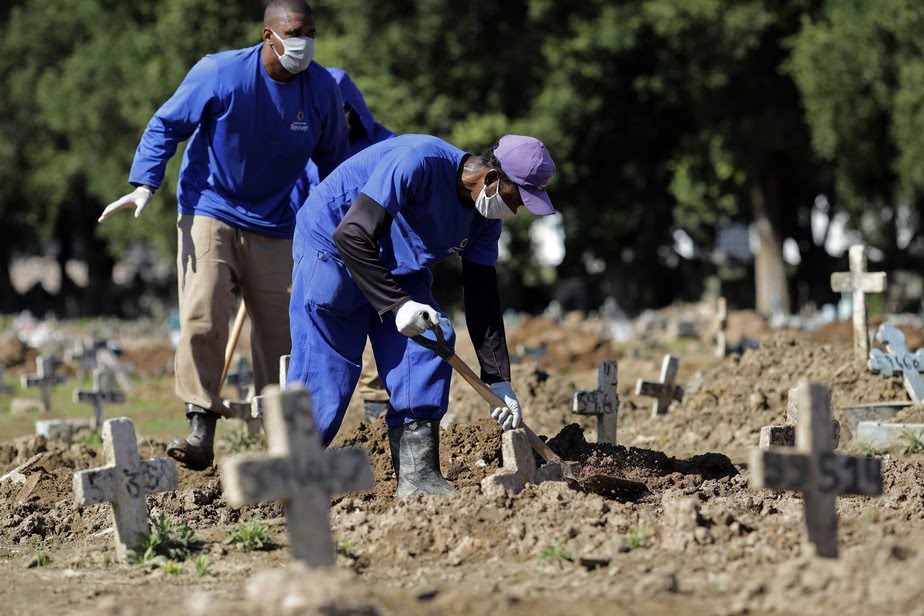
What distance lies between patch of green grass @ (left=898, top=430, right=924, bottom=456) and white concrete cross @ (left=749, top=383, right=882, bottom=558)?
3.99 metres

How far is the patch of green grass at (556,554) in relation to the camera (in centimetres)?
523

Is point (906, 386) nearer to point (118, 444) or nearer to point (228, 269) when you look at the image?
point (228, 269)

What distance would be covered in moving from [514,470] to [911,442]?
11.8ft

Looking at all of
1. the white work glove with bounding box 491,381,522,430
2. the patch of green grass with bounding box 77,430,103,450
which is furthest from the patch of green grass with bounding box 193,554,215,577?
the patch of green grass with bounding box 77,430,103,450

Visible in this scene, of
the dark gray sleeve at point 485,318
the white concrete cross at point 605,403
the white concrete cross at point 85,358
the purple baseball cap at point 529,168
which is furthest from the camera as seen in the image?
the white concrete cross at point 85,358

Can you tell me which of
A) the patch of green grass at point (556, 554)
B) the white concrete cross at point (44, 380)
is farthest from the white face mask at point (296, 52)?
the white concrete cross at point (44, 380)

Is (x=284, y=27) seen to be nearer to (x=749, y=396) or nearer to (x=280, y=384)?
(x=280, y=384)

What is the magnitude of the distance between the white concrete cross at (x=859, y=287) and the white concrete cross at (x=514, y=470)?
507cm

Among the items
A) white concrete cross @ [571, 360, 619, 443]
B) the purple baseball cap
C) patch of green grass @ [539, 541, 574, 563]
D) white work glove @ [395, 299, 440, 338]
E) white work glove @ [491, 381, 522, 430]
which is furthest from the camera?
white concrete cross @ [571, 360, 619, 443]

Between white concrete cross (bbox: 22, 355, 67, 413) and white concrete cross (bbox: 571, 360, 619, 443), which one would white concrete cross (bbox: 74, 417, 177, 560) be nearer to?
white concrete cross (bbox: 571, 360, 619, 443)

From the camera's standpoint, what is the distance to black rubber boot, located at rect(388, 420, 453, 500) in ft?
20.5

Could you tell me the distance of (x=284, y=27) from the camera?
742 cm

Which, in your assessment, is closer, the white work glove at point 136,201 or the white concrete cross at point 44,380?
the white work glove at point 136,201

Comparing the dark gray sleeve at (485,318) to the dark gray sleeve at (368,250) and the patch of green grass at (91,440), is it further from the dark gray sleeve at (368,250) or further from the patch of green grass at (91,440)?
the patch of green grass at (91,440)
